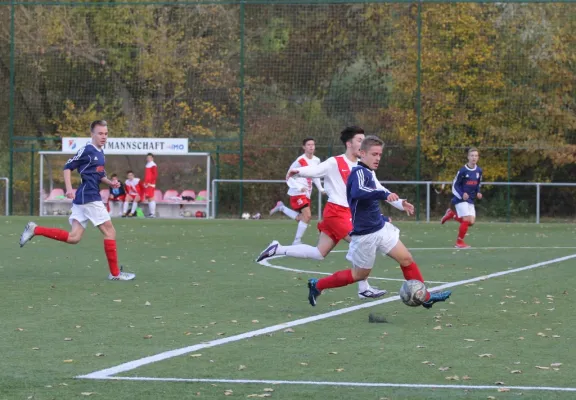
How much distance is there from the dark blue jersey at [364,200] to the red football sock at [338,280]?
0.44 metres

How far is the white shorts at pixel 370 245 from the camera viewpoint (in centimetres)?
1003

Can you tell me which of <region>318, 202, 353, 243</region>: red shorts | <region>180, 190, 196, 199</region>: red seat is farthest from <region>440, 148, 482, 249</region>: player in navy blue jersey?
<region>180, 190, 196, 199</region>: red seat

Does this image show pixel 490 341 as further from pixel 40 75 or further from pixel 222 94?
pixel 40 75

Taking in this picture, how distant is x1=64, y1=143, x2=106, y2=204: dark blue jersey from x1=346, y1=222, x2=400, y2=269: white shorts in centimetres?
414

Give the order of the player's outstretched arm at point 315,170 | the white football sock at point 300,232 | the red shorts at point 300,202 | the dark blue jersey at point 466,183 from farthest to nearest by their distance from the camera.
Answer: the dark blue jersey at point 466,183 → the red shorts at point 300,202 → the white football sock at point 300,232 → the player's outstretched arm at point 315,170

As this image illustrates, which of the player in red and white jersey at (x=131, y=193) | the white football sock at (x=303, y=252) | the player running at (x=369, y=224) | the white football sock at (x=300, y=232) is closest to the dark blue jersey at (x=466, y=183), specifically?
the white football sock at (x=300, y=232)

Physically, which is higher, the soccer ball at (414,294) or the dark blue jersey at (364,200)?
the dark blue jersey at (364,200)

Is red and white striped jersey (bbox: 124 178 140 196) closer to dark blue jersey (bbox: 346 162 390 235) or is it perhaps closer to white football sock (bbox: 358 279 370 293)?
white football sock (bbox: 358 279 370 293)

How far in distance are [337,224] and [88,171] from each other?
3072 mm

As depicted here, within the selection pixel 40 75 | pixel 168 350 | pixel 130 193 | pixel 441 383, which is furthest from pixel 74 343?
pixel 40 75

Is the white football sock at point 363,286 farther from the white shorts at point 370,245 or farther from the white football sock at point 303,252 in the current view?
the white shorts at point 370,245

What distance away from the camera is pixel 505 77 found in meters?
29.9

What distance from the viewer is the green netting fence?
2975 centimetres

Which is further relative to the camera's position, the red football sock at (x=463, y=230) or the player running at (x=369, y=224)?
the red football sock at (x=463, y=230)
